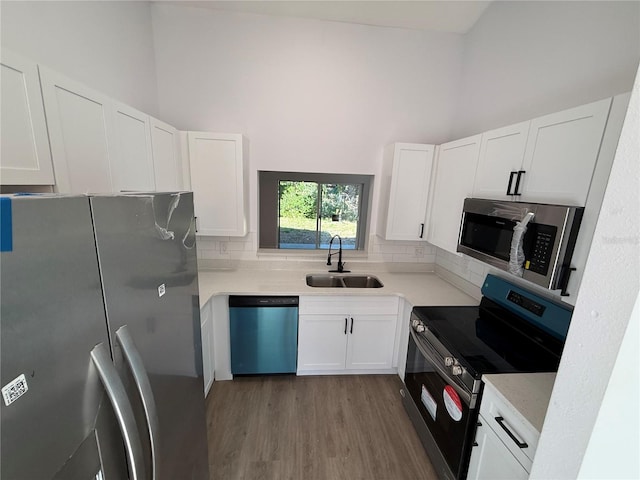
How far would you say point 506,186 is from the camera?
1617mm

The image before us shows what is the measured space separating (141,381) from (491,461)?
149 cm

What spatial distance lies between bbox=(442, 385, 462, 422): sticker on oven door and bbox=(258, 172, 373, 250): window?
1628 millimetres

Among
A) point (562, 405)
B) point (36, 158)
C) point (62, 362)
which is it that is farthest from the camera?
point (36, 158)

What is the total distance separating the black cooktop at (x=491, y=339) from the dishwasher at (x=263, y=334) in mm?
1071

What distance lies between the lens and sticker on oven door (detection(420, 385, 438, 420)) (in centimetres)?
165

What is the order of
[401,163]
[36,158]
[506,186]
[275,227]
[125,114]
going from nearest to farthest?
[36,158] → [125,114] → [506,186] → [401,163] → [275,227]

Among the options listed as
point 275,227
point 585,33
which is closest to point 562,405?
point 585,33

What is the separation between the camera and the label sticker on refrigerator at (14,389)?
1.36 feet

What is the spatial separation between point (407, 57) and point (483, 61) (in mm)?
645

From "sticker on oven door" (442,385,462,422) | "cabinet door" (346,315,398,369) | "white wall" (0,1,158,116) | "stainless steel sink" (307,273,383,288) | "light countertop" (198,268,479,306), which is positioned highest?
"white wall" (0,1,158,116)

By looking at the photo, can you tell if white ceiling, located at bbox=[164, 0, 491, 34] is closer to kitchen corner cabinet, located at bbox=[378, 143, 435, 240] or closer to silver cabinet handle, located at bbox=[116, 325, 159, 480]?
kitchen corner cabinet, located at bbox=[378, 143, 435, 240]

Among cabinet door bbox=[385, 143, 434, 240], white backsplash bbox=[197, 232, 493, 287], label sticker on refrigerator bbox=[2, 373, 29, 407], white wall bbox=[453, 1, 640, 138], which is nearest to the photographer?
label sticker on refrigerator bbox=[2, 373, 29, 407]

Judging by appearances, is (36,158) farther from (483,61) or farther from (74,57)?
Result: (483,61)

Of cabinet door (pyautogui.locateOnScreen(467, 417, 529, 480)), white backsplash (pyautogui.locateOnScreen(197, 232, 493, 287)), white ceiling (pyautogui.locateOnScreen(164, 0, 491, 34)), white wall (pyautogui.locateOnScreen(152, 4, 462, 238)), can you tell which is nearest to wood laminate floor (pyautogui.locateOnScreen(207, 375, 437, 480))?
cabinet door (pyautogui.locateOnScreen(467, 417, 529, 480))
